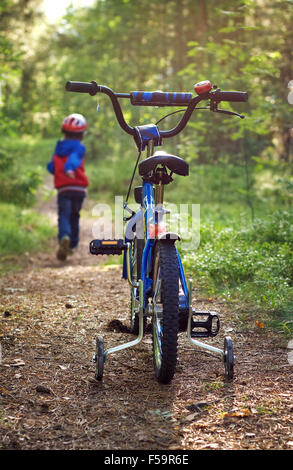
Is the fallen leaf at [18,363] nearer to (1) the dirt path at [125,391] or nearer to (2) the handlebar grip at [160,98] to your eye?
(1) the dirt path at [125,391]

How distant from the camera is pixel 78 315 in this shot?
4582mm

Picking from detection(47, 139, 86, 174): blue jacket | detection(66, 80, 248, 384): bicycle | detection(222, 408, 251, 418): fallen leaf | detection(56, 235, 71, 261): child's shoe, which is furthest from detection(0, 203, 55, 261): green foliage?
detection(222, 408, 251, 418): fallen leaf

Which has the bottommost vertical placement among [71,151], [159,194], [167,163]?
[159,194]

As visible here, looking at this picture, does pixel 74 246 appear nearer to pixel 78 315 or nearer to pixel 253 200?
pixel 78 315

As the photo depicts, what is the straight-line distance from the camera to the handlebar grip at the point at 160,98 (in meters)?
3.41

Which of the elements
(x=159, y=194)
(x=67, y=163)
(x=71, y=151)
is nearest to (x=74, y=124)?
(x=71, y=151)

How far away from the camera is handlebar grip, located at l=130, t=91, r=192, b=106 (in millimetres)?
3406

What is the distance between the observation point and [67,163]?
7359mm

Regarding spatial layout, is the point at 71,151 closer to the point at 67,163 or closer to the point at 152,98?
the point at 67,163

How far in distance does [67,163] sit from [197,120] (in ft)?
14.0

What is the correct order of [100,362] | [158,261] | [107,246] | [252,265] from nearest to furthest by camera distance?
1. [158,261]
2. [100,362]
3. [107,246]
4. [252,265]

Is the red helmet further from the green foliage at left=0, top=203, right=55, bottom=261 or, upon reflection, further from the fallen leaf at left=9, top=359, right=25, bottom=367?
the fallen leaf at left=9, top=359, right=25, bottom=367

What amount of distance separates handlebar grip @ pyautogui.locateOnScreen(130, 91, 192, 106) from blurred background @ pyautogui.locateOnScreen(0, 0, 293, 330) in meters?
0.29
